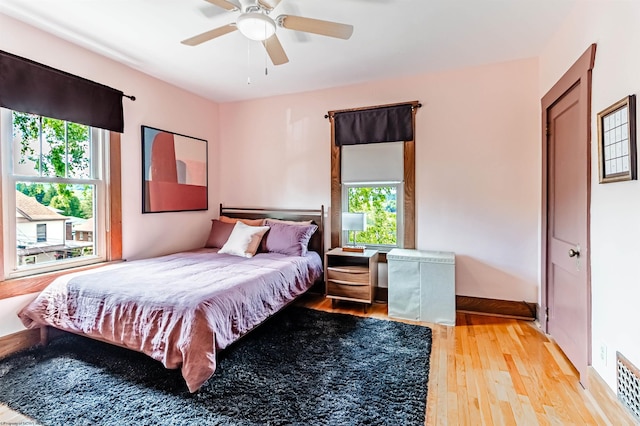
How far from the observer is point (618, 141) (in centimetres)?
164

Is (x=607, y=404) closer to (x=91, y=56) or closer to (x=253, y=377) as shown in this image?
(x=253, y=377)

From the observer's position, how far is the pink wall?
124 inches

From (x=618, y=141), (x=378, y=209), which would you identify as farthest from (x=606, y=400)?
(x=378, y=209)

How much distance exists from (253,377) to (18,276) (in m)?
2.13

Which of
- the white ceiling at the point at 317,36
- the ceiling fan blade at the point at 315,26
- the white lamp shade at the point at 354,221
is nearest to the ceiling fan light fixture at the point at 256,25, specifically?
the ceiling fan blade at the point at 315,26

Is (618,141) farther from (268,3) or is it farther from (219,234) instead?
(219,234)

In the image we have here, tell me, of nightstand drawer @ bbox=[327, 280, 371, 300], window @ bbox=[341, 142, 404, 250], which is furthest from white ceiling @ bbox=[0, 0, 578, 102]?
nightstand drawer @ bbox=[327, 280, 371, 300]

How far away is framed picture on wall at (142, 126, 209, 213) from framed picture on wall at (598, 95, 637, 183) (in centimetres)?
399

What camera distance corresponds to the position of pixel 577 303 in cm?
216

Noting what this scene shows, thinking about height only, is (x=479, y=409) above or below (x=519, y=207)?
below

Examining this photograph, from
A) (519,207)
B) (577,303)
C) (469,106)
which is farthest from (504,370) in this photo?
(469,106)

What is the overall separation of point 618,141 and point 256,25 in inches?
87.0

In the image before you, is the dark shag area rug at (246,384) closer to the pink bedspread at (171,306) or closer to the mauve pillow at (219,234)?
the pink bedspread at (171,306)

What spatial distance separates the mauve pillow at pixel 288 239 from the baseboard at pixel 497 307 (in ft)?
5.99
